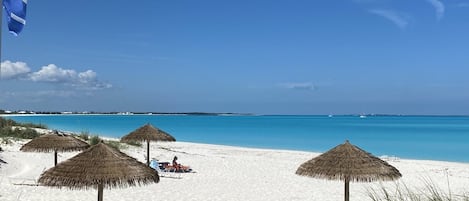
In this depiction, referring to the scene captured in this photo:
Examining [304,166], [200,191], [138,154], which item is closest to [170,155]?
[138,154]

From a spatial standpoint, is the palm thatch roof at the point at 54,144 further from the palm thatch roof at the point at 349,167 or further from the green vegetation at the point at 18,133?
the green vegetation at the point at 18,133

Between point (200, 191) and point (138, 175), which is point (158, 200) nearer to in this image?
point (200, 191)

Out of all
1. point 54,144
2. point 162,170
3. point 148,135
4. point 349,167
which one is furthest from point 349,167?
point 148,135

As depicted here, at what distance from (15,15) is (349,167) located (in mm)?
5234

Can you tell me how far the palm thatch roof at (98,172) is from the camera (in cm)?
646

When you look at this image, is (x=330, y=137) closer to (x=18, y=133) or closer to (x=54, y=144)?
(x=18, y=133)

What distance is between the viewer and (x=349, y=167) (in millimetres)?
7898

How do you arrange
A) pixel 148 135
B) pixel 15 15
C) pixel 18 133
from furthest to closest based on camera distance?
pixel 18 133, pixel 148 135, pixel 15 15

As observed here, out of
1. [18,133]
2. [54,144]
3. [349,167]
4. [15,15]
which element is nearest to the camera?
[15,15]

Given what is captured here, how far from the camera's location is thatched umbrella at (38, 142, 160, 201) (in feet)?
21.2

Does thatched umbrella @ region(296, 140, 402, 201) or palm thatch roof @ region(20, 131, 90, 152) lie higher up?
palm thatch roof @ region(20, 131, 90, 152)

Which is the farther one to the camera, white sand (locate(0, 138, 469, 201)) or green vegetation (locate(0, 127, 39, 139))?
green vegetation (locate(0, 127, 39, 139))

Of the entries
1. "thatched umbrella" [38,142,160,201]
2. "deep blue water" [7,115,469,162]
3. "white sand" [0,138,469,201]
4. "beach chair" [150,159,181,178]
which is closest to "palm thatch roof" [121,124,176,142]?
"beach chair" [150,159,181,178]

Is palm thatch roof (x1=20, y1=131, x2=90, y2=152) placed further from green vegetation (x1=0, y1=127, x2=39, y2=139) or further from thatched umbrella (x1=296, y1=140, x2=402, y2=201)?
green vegetation (x1=0, y1=127, x2=39, y2=139)
